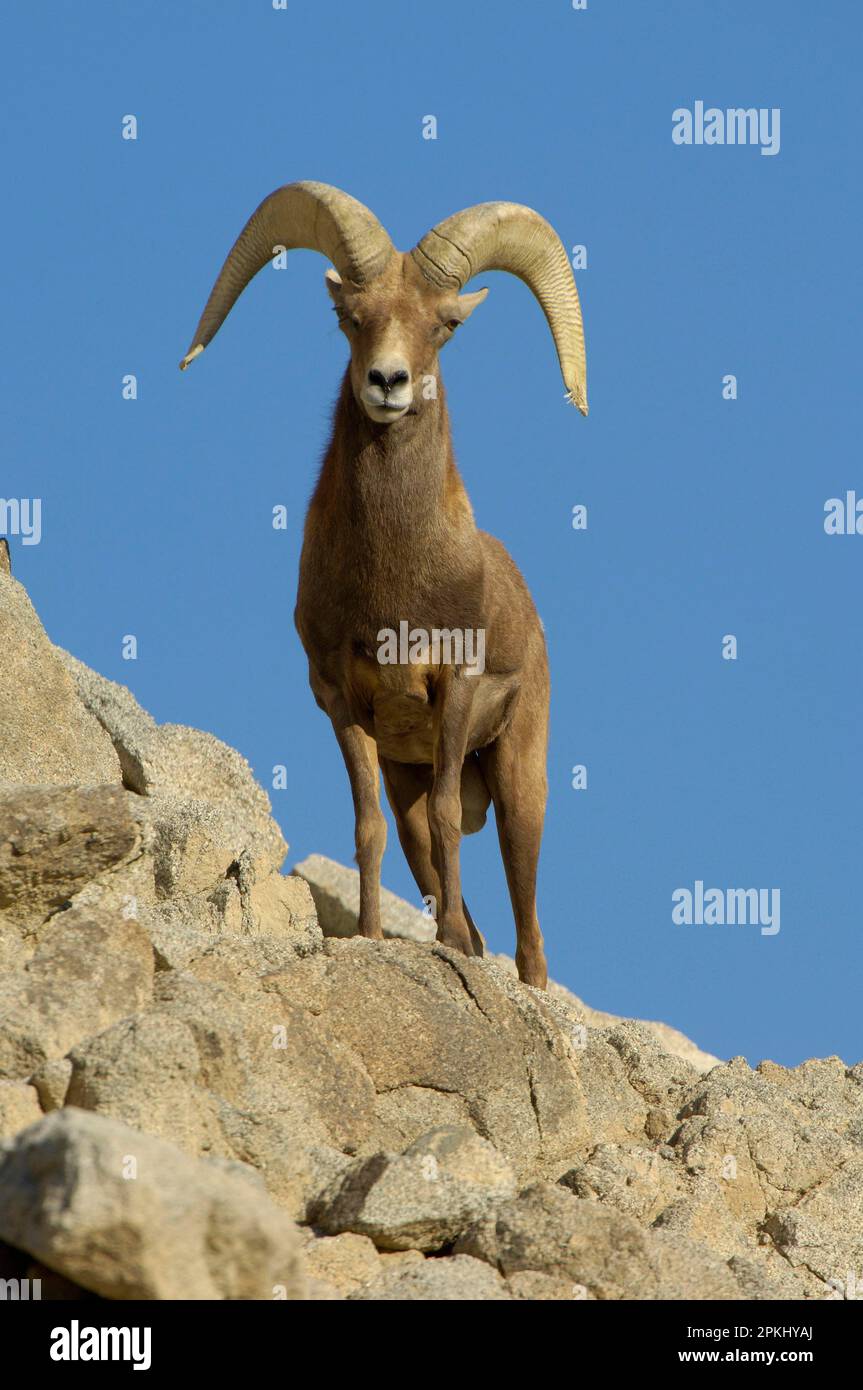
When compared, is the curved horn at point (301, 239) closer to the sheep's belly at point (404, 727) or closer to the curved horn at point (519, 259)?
the curved horn at point (519, 259)

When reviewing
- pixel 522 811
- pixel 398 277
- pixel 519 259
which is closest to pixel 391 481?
pixel 398 277

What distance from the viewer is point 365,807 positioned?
34.8ft

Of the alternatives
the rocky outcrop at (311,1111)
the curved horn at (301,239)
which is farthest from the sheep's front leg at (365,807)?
the curved horn at (301,239)

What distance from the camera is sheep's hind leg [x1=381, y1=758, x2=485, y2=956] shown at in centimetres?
1238

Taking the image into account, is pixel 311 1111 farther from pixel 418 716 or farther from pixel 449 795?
pixel 418 716

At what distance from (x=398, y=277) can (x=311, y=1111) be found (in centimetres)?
483

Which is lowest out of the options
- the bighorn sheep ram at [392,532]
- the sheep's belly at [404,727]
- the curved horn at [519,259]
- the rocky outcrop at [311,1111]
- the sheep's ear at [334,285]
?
the rocky outcrop at [311,1111]

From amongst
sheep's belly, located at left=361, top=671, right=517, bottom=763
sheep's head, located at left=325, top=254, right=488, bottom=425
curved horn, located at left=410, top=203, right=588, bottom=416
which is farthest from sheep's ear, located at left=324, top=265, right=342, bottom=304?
sheep's belly, located at left=361, top=671, right=517, bottom=763

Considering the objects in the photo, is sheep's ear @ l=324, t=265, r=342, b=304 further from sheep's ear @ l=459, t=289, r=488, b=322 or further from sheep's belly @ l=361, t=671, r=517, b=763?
sheep's belly @ l=361, t=671, r=517, b=763

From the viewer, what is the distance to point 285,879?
12.8 meters

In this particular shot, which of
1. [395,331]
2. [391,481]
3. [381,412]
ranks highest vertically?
[395,331]

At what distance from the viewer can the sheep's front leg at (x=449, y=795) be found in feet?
35.1

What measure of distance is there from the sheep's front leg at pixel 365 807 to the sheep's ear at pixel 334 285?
85.3 inches
